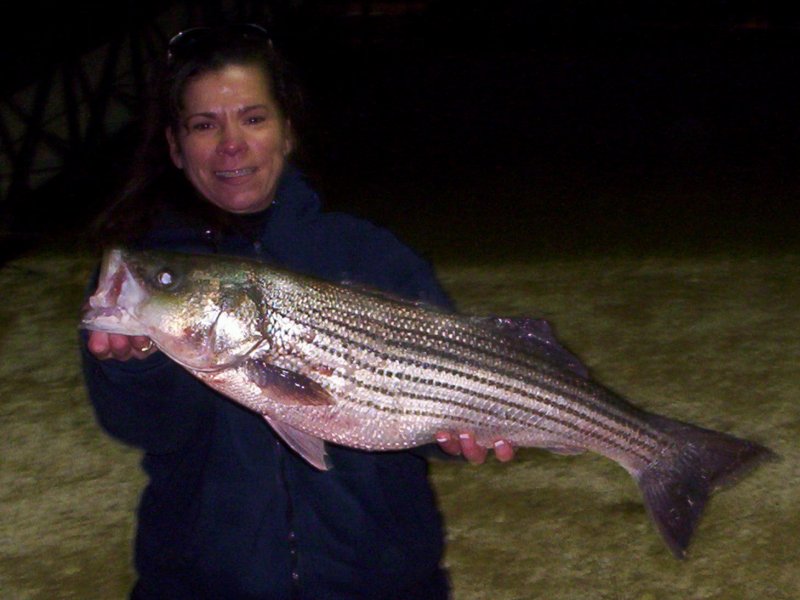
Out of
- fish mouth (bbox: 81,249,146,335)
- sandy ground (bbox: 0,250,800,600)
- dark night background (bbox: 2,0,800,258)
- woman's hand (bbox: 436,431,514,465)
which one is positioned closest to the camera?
fish mouth (bbox: 81,249,146,335)

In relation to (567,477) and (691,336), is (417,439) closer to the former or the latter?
(567,477)

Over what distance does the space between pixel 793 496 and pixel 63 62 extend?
→ 6.56 metres

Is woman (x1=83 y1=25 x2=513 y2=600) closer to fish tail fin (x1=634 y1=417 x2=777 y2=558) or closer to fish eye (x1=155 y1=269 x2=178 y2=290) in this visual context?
fish eye (x1=155 y1=269 x2=178 y2=290)

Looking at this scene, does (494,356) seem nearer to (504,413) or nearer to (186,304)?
(504,413)

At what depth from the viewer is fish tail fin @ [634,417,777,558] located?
2748 millimetres

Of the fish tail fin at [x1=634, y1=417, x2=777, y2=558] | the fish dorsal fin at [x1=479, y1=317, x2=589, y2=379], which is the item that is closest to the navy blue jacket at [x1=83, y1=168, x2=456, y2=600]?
the fish dorsal fin at [x1=479, y1=317, x2=589, y2=379]

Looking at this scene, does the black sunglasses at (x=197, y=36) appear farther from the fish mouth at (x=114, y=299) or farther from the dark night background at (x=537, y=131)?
the fish mouth at (x=114, y=299)

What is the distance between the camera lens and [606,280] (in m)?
6.87

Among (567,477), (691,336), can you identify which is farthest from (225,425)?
(691,336)

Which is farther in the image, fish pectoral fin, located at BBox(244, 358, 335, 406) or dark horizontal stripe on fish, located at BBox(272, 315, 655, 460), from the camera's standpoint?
dark horizontal stripe on fish, located at BBox(272, 315, 655, 460)

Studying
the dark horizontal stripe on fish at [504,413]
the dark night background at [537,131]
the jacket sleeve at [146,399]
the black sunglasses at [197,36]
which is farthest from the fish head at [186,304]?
the dark night background at [537,131]

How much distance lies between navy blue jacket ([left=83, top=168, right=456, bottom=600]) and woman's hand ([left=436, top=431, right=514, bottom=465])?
0.14 meters

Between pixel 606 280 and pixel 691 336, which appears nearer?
pixel 691 336

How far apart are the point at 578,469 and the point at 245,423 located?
224 centimetres
